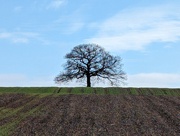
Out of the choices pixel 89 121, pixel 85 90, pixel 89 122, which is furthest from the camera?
pixel 85 90

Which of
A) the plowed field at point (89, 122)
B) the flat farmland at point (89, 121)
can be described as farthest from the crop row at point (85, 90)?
the plowed field at point (89, 122)

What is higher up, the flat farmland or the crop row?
the crop row

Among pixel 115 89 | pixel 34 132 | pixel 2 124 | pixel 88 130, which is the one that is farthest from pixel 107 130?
pixel 115 89

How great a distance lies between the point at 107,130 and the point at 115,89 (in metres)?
29.9

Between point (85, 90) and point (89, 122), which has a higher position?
point (85, 90)

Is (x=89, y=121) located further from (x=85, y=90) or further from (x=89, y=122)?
(x=85, y=90)

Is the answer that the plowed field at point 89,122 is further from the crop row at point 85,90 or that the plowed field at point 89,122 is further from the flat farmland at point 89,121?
the crop row at point 85,90

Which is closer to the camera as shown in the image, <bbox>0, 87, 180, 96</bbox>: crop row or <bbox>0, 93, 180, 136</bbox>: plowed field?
<bbox>0, 93, 180, 136</bbox>: plowed field

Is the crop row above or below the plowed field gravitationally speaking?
above

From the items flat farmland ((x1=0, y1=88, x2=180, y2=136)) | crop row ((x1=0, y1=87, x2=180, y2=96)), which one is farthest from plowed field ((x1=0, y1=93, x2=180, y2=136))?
crop row ((x1=0, y1=87, x2=180, y2=96))

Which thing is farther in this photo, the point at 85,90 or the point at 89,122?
the point at 85,90

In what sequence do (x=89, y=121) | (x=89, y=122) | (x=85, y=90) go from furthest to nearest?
1. (x=85, y=90)
2. (x=89, y=121)
3. (x=89, y=122)

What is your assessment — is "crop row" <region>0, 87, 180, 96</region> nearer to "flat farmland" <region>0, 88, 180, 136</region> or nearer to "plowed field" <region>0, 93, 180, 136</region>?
"flat farmland" <region>0, 88, 180, 136</region>

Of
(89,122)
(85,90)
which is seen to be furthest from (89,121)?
(85,90)
